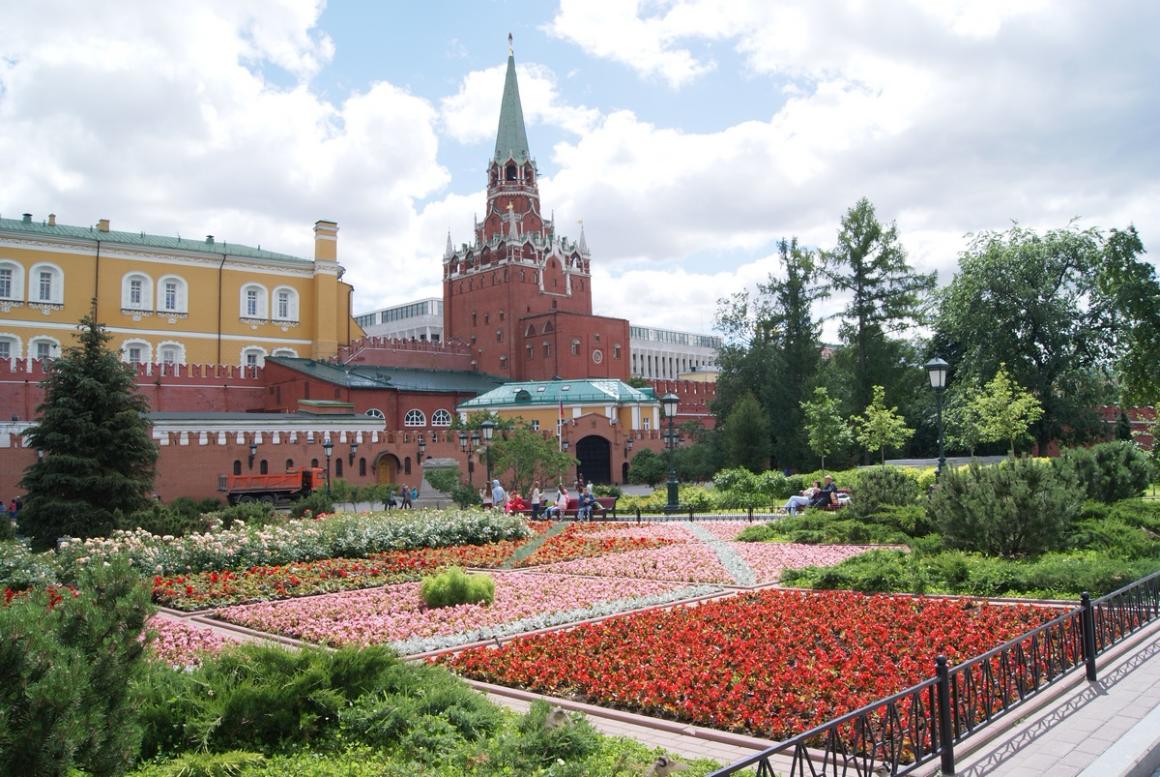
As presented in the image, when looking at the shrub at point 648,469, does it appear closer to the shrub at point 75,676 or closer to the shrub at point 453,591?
the shrub at point 453,591

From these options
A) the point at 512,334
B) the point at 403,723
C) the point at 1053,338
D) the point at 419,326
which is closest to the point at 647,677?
the point at 403,723

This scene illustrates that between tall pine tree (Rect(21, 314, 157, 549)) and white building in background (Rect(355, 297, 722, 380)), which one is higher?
white building in background (Rect(355, 297, 722, 380))

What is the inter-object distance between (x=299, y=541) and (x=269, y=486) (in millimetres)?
19037

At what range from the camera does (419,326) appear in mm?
98688

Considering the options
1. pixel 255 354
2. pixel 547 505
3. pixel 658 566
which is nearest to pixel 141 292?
pixel 255 354

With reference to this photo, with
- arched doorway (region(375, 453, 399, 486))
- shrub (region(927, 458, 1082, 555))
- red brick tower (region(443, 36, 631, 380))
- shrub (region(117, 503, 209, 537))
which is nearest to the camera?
shrub (region(927, 458, 1082, 555))

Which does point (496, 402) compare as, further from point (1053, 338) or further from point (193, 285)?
point (1053, 338)

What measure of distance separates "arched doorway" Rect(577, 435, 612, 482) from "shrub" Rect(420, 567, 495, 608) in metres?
35.1

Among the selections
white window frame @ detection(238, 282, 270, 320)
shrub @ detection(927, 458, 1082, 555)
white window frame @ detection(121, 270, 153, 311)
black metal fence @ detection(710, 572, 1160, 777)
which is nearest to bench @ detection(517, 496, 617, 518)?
shrub @ detection(927, 458, 1082, 555)

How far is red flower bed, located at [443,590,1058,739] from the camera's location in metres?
6.92

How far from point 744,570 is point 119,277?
4722cm

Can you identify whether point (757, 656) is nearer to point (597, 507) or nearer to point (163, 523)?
point (163, 523)

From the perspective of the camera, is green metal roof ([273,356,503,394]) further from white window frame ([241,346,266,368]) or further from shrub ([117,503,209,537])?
shrub ([117,503,209,537])

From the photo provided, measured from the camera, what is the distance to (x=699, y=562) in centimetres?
1559
